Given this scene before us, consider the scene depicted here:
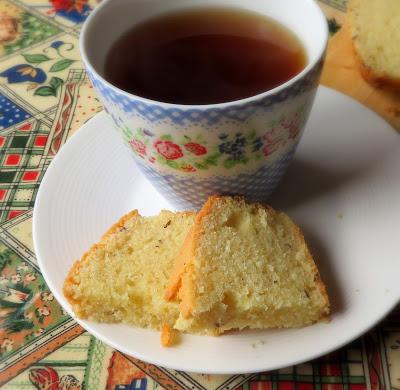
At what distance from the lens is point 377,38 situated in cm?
152

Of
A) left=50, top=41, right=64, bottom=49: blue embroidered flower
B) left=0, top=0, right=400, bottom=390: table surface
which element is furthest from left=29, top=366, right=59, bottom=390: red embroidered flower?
left=50, top=41, right=64, bottom=49: blue embroidered flower

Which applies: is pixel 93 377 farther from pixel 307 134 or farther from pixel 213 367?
pixel 307 134

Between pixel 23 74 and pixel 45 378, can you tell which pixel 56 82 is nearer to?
pixel 23 74

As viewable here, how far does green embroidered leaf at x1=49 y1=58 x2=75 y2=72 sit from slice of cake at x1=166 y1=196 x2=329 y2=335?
3.03ft

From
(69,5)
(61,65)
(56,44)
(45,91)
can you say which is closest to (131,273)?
(45,91)

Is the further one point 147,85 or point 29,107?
point 29,107

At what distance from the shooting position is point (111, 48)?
1.05m

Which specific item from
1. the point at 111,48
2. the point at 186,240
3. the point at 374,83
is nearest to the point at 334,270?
the point at 186,240

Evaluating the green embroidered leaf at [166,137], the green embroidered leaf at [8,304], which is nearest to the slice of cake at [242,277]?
the green embroidered leaf at [166,137]

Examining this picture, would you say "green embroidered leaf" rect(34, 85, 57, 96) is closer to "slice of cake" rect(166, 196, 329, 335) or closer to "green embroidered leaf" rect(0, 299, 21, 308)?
"green embroidered leaf" rect(0, 299, 21, 308)

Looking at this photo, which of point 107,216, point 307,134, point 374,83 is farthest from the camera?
point 374,83

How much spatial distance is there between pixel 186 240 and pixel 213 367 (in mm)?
223

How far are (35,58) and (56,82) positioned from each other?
0.53 feet

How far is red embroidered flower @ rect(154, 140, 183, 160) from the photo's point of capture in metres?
0.91
